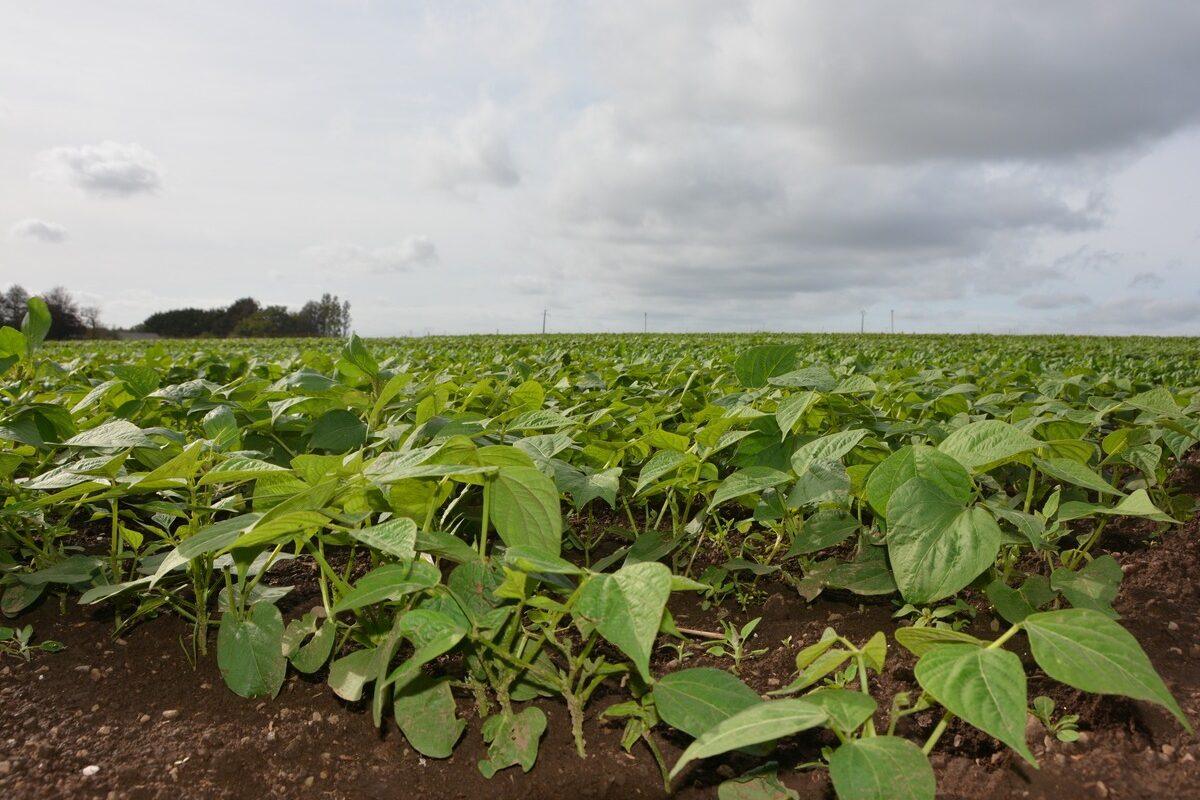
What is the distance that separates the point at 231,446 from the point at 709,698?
1314 mm

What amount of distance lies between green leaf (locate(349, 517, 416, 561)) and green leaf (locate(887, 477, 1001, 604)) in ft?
2.41

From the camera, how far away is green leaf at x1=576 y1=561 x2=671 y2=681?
0.93 meters

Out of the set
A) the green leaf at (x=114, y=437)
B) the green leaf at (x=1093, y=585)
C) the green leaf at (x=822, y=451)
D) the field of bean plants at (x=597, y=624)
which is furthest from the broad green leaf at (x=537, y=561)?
the green leaf at (x=1093, y=585)

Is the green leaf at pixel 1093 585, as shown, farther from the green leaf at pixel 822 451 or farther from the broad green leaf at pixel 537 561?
the broad green leaf at pixel 537 561

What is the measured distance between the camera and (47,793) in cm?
121

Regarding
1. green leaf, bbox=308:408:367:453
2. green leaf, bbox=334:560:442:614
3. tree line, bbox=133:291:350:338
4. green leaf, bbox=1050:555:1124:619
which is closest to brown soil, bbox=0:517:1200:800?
green leaf, bbox=1050:555:1124:619

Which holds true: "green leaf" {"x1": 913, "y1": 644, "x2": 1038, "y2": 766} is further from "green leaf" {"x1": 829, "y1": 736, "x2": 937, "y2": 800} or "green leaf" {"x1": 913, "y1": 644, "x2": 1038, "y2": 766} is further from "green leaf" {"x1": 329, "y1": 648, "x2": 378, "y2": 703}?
"green leaf" {"x1": 329, "y1": 648, "x2": 378, "y2": 703}

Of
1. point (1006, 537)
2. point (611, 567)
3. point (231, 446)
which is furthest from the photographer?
point (611, 567)

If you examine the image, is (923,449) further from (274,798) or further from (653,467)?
(274,798)

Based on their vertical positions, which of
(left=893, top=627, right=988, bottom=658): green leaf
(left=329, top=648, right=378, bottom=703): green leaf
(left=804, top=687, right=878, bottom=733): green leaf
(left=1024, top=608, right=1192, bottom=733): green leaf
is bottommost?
(left=329, top=648, right=378, bottom=703): green leaf

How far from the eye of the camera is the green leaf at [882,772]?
3.03 ft

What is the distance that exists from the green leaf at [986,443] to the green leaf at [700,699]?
0.55m

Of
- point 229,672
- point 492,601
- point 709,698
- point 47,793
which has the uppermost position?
point 492,601

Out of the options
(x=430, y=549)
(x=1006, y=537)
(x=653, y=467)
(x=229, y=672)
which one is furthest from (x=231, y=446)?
(x=1006, y=537)
